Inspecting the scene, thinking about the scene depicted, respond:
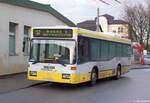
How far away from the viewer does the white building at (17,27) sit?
73.8 ft

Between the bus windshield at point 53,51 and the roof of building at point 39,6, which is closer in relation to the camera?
the bus windshield at point 53,51

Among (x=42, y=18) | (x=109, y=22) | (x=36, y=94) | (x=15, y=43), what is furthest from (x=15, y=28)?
(x=109, y=22)

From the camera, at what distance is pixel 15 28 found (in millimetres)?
24375

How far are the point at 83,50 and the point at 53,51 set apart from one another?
4.67 feet

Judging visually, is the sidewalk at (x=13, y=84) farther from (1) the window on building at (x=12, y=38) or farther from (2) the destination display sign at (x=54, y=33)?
(1) the window on building at (x=12, y=38)

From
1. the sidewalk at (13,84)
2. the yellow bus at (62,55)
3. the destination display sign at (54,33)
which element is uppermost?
the destination display sign at (54,33)

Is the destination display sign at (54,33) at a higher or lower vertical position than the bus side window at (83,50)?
higher

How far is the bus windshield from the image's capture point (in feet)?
57.7

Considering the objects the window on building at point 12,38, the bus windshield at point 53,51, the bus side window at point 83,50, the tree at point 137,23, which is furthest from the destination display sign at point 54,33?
the tree at point 137,23

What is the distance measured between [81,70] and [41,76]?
175 cm

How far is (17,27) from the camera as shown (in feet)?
80.0

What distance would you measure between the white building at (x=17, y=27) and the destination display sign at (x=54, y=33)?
8.79 feet

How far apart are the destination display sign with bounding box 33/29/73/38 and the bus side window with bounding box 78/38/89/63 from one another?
26.3 inches

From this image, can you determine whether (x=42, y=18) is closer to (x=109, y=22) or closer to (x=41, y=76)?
(x=41, y=76)
